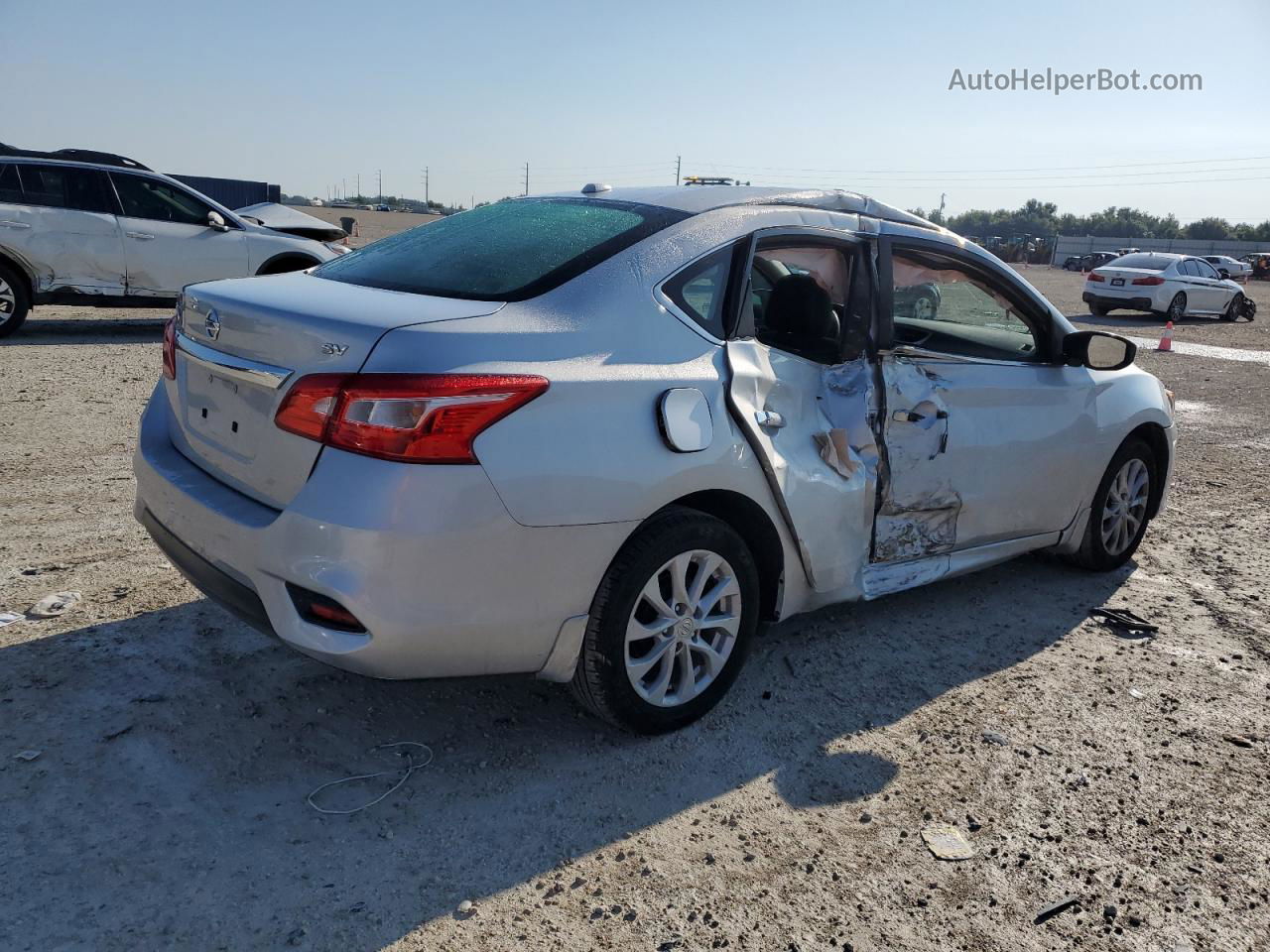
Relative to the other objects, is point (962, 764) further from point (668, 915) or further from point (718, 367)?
point (718, 367)

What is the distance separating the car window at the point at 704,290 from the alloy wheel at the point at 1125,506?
265 cm

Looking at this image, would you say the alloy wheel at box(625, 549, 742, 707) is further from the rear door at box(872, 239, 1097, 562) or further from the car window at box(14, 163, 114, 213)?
the car window at box(14, 163, 114, 213)

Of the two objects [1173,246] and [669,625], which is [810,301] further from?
[1173,246]

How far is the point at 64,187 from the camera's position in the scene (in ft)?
34.8

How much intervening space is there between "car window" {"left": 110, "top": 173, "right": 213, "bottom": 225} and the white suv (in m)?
0.01

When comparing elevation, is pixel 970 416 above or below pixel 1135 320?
above

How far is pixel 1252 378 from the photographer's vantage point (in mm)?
12906

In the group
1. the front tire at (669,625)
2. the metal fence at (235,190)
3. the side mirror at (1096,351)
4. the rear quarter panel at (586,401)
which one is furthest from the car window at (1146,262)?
the metal fence at (235,190)

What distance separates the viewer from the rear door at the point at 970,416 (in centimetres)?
395

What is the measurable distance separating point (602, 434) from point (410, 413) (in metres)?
0.55

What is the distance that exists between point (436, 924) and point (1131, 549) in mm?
4246

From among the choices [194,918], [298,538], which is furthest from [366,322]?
A: [194,918]

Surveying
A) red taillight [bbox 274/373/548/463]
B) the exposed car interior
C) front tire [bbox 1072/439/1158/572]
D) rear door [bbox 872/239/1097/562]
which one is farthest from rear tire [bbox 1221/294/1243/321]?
red taillight [bbox 274/373/548/463]

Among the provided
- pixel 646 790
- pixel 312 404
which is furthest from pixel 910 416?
pixel 312 404
